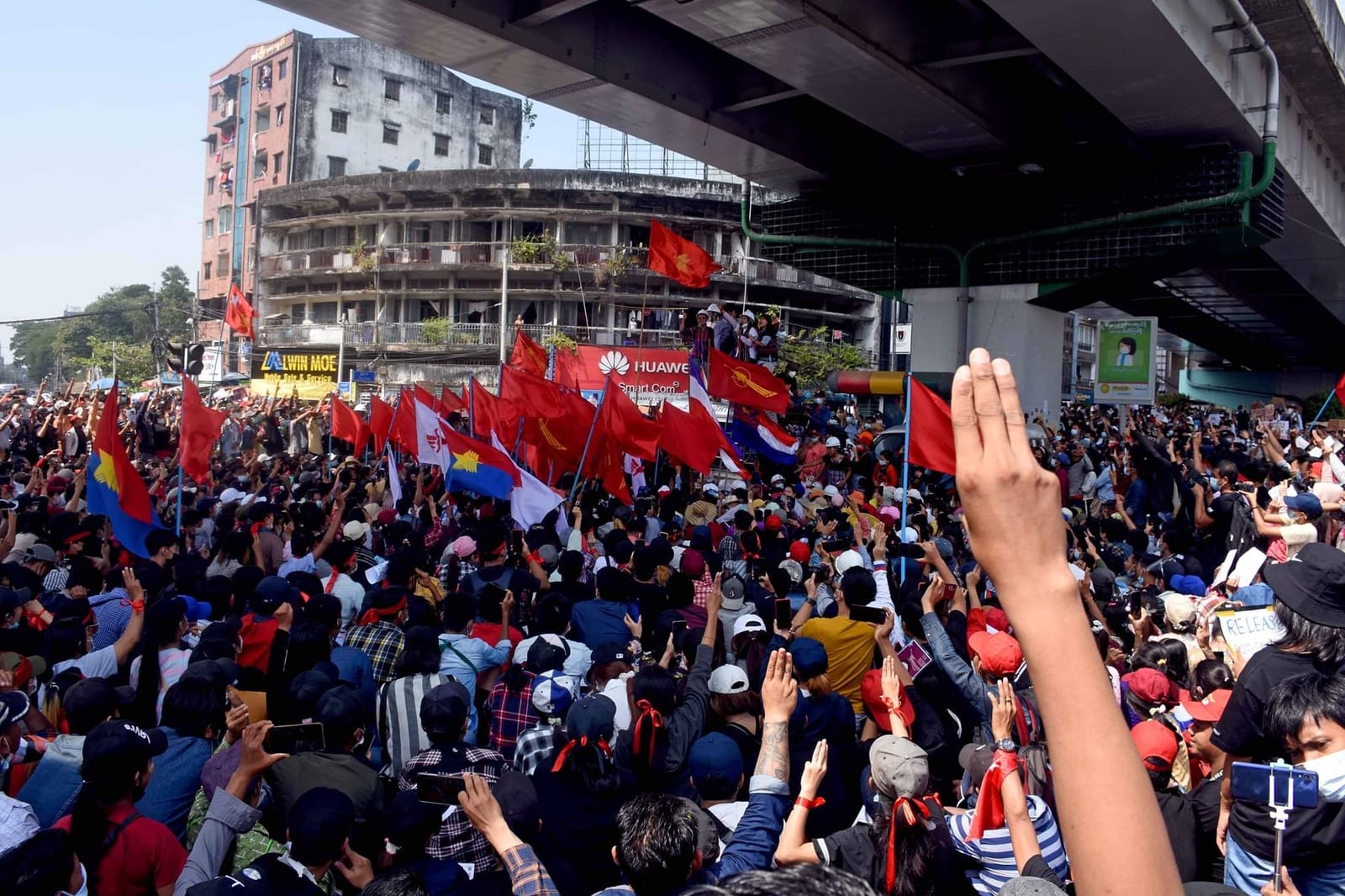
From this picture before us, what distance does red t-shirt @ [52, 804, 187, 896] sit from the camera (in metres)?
3.49

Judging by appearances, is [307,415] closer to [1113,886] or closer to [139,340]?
[1113,886]

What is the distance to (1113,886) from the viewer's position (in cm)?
138

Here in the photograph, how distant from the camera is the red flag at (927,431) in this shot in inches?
343

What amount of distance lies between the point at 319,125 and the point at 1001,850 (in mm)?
51881

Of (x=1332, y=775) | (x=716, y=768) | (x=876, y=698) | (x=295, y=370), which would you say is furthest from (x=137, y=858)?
(x=295, y=370)

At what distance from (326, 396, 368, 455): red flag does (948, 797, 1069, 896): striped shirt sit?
43.8ft

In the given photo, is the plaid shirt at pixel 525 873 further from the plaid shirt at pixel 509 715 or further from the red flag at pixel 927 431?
the red flag at pixel 927 431

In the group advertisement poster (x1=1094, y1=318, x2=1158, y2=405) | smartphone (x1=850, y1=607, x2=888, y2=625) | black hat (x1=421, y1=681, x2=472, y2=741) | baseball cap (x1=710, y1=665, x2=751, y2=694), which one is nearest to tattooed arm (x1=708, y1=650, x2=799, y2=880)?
baseball cap (x1=710, y1=665, x2=751, y2=694)

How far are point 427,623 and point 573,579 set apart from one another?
1444mm

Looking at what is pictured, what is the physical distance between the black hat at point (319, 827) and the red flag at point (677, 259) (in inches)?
519

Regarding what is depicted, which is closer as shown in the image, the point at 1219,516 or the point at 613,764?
the point at 613,764

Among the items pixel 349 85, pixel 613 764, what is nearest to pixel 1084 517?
pixel 613 764

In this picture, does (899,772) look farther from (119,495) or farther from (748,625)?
(119,495)

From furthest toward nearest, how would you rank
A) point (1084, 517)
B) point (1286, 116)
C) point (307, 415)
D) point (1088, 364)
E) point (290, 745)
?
point (1088, 364) → point (307, 415) → point (1286, 116) → point (1084, 517) → point (290, 745)
